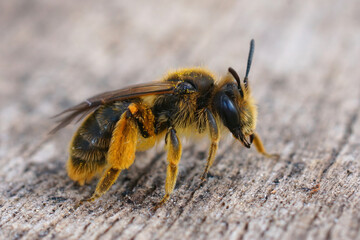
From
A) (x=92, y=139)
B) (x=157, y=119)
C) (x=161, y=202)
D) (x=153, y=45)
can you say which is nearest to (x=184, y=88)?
(x=157, y=119)

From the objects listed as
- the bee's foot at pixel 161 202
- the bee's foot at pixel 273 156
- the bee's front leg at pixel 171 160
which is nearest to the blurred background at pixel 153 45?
the bee's foot at pixel 273 156

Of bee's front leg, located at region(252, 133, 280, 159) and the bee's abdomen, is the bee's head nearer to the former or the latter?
bee's front leg, located at region(252, 133, 280, 159)

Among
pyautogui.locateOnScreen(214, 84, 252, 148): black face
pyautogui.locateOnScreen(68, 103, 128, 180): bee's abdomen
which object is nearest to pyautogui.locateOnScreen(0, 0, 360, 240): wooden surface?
pyautogui.locateOnScreen(68, 103, 128, 180): bee's abdomen

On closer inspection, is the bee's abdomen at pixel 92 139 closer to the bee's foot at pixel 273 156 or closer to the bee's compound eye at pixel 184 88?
the bee's compound eye at pixel 184 88

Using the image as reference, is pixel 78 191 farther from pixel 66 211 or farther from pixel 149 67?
pixel 149 67

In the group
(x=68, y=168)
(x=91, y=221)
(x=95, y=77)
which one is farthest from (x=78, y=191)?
(x=95, y=77)

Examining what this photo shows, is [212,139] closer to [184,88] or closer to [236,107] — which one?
[236,107]

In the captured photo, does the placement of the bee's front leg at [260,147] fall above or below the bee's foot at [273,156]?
above
